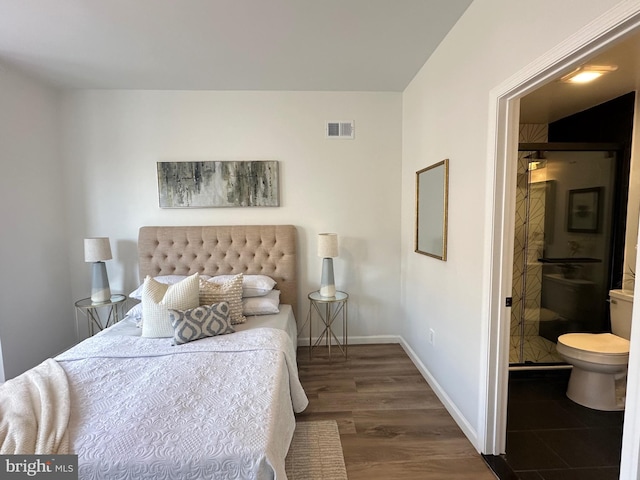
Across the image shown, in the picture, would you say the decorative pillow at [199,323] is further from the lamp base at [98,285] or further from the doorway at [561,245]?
the doorway at [561,245]

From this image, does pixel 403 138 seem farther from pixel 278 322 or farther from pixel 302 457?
pixel 302 457

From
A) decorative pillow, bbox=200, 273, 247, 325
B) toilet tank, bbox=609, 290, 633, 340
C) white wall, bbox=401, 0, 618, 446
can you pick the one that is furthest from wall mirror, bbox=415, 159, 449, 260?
decorative pillow, bbox=200, 273, 247, 325

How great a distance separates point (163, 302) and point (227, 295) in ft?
1.55

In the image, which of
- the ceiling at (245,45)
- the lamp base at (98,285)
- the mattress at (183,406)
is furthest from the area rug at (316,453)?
the ceiling at (245,45)

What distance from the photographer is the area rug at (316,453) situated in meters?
1.65

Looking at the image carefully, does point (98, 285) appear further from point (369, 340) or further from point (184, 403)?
point (369, 340)

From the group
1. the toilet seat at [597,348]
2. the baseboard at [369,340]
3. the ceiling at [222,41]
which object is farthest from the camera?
the baseboard at [369,340]

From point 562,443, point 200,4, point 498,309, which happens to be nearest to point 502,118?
point 498,309

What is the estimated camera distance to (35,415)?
1.29 m

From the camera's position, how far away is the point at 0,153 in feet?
7.93

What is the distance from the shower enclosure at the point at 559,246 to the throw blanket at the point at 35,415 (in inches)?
127

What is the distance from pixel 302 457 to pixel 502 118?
2239 mm

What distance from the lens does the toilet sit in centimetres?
206

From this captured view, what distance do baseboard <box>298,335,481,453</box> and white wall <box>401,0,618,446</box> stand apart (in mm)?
19
